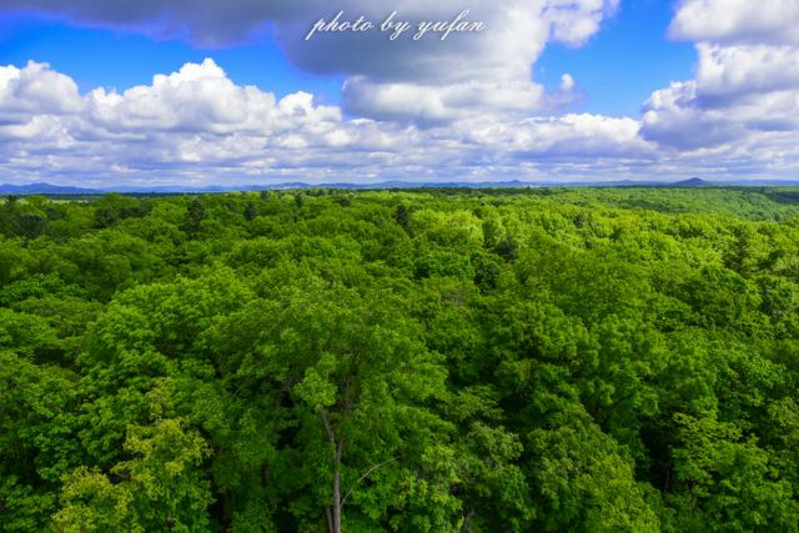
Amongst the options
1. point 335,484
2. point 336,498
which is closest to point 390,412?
point 335,484

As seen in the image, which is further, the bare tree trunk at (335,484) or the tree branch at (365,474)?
the tree branch at (365,474)

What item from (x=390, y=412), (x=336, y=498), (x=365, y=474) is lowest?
(x=336, y=498)

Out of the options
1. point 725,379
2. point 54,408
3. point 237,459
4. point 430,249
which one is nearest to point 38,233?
point 430,249

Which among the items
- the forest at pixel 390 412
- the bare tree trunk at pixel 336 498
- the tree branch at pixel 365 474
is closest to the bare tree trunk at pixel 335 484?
the bare tree trunk at pixel 336 498

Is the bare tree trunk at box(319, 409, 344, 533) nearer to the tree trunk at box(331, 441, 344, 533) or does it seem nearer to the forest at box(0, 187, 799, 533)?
the tree trunk at box(331, 441, 344, 533)

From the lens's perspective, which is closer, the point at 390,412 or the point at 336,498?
the point at 336,498

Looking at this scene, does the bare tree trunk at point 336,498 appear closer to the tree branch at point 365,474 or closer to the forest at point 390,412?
the forest at point 390,412

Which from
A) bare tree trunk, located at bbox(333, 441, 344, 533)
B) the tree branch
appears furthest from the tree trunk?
the tree branch

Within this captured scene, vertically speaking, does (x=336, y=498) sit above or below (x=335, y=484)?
below

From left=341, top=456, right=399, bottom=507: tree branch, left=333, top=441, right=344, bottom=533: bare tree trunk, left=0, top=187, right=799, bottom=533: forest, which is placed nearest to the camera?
left=0, top=187, right=799, bottom=533: forest

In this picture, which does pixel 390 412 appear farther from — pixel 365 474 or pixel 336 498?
pixel 336 498

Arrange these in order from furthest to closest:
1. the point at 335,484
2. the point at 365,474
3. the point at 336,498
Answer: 1. the point at 365,474
2. the point at 335,484
3. the point at 336,498

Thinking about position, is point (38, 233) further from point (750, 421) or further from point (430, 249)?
point (750, 421)
